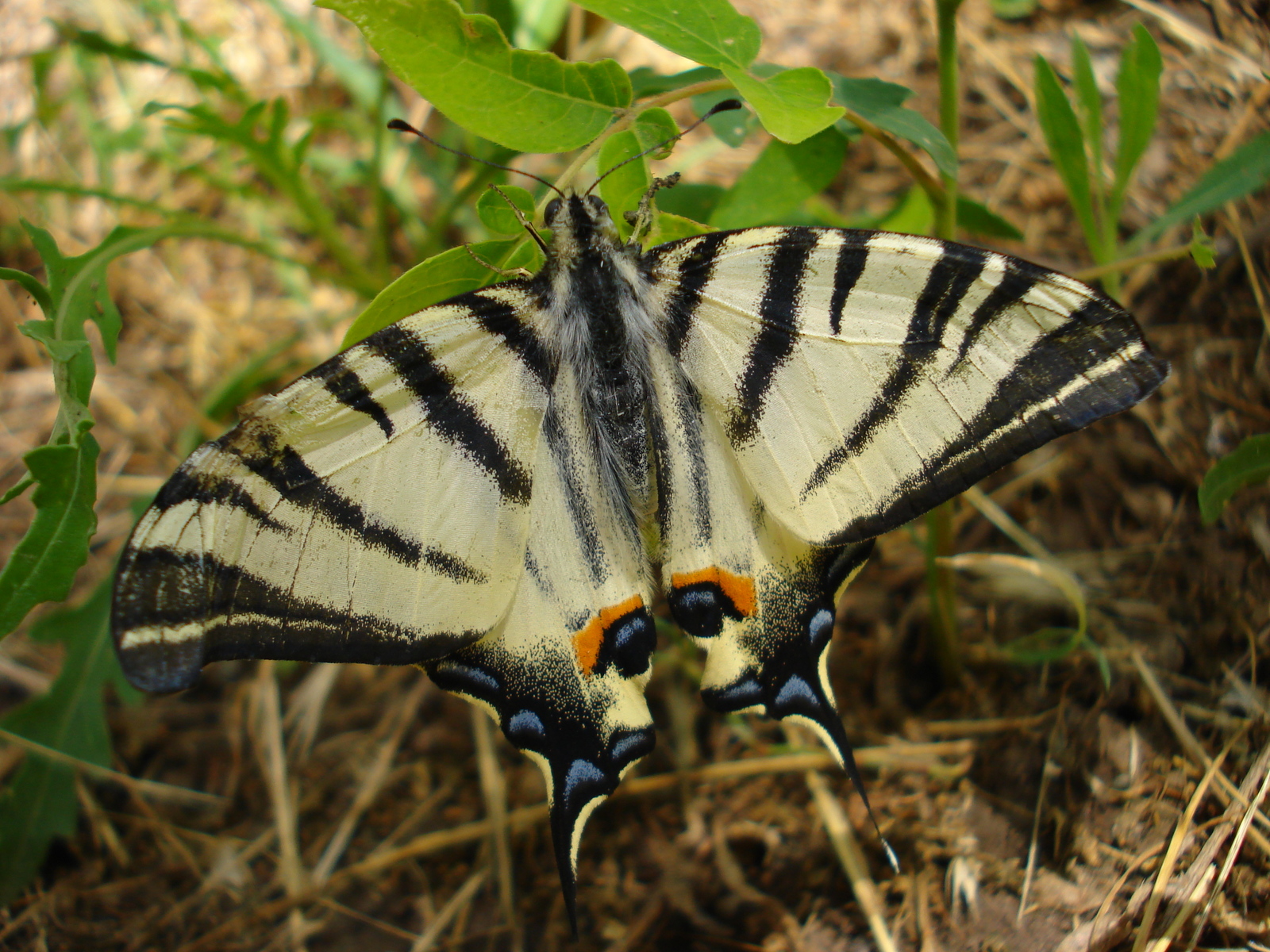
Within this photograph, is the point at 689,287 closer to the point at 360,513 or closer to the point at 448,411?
the point at 448,411

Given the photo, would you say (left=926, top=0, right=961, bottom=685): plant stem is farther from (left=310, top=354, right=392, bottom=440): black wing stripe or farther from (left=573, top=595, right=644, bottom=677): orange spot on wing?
(left=310, top=354, right=392, bottom=440): black wing stripe

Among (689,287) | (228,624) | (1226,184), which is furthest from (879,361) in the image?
(228,624)

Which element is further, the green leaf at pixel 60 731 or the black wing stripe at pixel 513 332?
the green leaf at pixel 60 731

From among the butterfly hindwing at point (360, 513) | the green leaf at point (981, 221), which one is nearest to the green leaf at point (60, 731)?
the butterfly hindwing at point (360, 513)

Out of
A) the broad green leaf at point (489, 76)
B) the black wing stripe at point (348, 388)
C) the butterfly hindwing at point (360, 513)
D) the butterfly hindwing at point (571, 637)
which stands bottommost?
the butterfly hindwing at point (571, 637)

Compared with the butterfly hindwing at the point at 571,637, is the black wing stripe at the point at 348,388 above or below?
above

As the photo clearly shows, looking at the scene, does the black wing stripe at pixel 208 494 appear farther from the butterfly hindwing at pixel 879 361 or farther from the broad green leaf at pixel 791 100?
the broad green leaf at pixel 791 100

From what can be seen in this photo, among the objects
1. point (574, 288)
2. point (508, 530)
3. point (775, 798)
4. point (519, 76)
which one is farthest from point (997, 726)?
point (519, 76)
